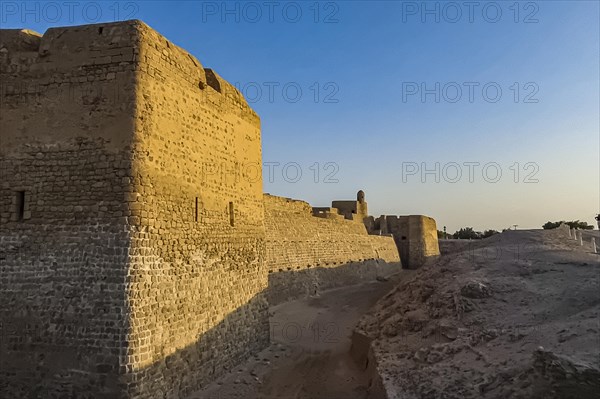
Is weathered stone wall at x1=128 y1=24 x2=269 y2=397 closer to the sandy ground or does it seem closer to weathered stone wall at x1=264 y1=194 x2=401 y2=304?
the sandy ground

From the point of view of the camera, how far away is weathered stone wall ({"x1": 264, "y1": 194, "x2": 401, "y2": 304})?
1905 centimetres

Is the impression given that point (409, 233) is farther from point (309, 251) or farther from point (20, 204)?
point (20, 204)

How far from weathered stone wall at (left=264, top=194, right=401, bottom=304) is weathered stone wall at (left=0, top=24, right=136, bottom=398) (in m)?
11.4

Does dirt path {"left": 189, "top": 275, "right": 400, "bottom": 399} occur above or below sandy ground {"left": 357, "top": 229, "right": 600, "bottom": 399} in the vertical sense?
below

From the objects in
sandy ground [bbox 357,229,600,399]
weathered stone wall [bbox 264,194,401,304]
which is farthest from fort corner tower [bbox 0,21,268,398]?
weathered stone wall [bbox 264,194,401,304]

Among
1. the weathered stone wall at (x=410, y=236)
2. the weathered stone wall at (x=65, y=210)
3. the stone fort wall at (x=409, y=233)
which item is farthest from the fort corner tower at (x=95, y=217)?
the weathered stone wall at (x=410, y=236)

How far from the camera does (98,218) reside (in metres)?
6.82

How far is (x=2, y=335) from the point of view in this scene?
6957mm

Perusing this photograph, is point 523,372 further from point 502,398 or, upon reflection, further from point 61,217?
point 61,217

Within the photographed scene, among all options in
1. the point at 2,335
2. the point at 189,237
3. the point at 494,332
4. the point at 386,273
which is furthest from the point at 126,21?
the point at 386,273

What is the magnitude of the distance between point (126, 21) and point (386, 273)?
28.3m

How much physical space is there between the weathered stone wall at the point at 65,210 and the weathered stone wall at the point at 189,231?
1.02 ft

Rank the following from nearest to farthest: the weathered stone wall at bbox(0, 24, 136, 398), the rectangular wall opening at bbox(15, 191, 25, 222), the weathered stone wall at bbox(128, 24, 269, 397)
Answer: the weathered stone wall at bbox(0, 24, 136, 398) → the weathered stone wall at bbox(128, 24, 269, 397) → the rectangular wall opening at bbox(15, 191, 25, 222)

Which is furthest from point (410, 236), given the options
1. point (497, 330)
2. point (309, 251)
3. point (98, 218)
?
point (98, 218)
